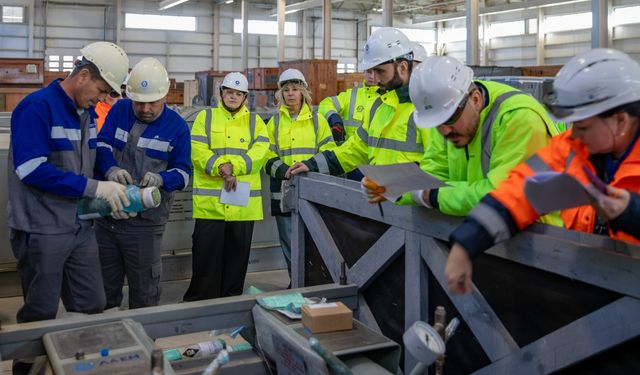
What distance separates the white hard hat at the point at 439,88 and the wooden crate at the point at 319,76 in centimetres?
734

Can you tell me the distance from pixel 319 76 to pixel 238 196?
527 centimetres

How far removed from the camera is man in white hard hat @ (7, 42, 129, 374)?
2980mm

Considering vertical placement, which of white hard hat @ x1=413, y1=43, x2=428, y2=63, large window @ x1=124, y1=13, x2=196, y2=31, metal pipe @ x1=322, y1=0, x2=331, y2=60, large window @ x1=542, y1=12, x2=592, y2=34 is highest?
large window @ x1=124, y1=13, x2=196, y2=31

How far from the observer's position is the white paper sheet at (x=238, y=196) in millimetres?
4809

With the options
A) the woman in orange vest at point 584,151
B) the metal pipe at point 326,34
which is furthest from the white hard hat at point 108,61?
the metal pipe at point 326,34

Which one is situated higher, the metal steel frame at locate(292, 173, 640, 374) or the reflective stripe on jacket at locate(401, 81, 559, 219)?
the reflective stripe on jacket at locate(401, 81, 559, 219)

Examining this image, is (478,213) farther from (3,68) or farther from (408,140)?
(3,68)

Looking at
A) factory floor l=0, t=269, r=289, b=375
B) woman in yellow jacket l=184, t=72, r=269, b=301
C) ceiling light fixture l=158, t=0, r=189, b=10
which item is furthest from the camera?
ceiling light fixture l=158, t=0, r=189, b=10

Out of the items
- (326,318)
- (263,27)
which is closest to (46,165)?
(326,318)

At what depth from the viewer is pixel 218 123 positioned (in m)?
4.85

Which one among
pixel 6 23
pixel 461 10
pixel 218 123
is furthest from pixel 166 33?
pixel 218 123

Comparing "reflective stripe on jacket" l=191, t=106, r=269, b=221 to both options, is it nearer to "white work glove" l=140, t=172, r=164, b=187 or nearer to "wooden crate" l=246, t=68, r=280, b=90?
"white work glove" l=140, t=172, r=164, b=187

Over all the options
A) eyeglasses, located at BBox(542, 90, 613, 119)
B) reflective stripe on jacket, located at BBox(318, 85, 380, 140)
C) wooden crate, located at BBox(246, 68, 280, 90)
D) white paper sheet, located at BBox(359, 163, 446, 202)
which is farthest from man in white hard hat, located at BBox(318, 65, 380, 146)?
wooden crate, located at BBox(246, 68, 280, 90)

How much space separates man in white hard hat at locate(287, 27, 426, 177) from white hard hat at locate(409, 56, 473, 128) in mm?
1105
